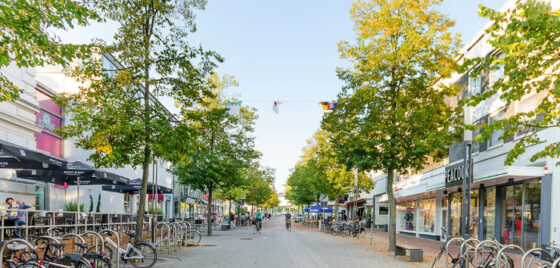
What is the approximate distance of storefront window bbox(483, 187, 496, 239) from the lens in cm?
2155

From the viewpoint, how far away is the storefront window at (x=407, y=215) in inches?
1460

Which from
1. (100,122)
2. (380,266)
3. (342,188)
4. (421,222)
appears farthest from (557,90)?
(342,188)

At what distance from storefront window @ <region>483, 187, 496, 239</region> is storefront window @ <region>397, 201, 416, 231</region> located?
14.1 m

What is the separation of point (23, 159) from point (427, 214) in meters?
26.6

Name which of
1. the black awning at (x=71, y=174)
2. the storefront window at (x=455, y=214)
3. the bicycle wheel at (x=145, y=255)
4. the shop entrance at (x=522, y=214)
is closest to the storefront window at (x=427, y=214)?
the storefront window at (x=455, y=214)

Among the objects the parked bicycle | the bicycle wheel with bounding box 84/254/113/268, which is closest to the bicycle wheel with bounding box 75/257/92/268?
the bicycle wheel with bounding box 84/254/113/268

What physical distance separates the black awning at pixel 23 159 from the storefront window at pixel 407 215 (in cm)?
2844

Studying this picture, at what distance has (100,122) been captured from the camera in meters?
12.6

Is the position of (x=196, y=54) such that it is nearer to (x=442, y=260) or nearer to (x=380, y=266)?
(x=380, y=266)

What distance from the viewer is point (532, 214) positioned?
58.9 ft

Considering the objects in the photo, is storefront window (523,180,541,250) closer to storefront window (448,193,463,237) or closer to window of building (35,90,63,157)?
storefront window (448,193,463,237)

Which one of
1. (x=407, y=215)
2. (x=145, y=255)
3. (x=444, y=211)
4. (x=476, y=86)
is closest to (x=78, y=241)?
(x=145, y=255)

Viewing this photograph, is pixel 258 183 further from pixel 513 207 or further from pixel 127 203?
pixel 513 207

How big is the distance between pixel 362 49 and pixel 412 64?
1962mm
